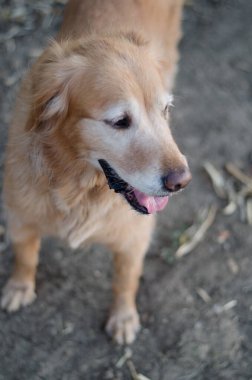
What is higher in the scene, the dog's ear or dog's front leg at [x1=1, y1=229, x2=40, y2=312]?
the dog's ear

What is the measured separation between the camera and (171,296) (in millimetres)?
3590

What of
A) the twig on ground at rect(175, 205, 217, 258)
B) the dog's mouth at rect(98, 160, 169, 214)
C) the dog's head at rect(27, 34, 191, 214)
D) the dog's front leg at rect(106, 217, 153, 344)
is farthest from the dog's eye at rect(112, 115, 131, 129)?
the twig on ground at rect(175, 205, 217, 258)

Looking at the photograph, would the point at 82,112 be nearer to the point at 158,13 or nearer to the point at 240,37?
the point at 158,13

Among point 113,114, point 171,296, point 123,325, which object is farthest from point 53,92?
point 171,296

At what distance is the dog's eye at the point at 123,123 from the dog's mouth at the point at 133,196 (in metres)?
0.19

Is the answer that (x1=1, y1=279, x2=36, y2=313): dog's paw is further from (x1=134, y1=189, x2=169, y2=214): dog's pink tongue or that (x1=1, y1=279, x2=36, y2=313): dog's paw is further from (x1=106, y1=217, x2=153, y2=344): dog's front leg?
(x1=134, y1=189, x2=169, y2=214): dog's pink tongue

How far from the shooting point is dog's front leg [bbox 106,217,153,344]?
3238 mm

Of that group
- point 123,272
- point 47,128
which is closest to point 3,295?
point 123,272

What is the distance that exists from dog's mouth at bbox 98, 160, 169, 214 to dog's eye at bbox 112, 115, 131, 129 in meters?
0.19

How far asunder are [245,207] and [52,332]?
1551 millimetres

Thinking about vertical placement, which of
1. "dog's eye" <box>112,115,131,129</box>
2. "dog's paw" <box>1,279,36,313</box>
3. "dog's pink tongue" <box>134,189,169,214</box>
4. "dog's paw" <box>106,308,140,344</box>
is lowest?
"dog's paw" <box>106,308,140,344</box>

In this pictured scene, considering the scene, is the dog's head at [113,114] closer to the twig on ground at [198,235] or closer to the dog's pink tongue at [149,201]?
the dog's pink tongue at [149,201]

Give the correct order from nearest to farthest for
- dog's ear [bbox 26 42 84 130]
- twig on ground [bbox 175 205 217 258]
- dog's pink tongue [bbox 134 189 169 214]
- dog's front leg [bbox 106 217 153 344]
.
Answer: dog's ear [bbox 26 42 84 130]
dog's pink tongue [bbox 134 189 169 214]
dog's front leg [bbox 106 217 153 344]
twig on ground [bbox 175 205 217 258]

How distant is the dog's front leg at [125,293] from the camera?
3.24m
